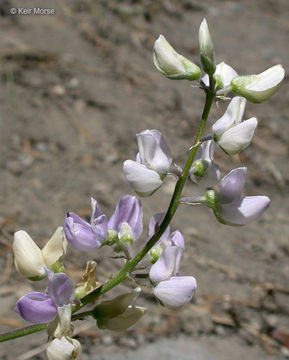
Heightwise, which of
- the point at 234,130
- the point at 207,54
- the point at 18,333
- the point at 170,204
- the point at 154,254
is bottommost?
the point at 18,333

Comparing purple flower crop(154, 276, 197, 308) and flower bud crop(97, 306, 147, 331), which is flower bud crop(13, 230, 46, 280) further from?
purple flower crop(154, 276, 197, 308)

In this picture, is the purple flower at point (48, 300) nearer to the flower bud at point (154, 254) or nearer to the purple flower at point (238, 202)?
the flower bud at point (154, 254)

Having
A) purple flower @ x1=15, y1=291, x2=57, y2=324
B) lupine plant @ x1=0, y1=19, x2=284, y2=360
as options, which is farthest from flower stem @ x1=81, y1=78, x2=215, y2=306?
purple flower @ x1=15, y1=291, x2=57, y2=324

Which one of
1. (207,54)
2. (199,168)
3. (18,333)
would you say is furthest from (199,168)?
(18,333)

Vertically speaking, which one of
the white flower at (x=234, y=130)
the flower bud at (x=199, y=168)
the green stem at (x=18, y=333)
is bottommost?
the green stem at (x=18, y=333)

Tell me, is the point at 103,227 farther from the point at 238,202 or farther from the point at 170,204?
the point at 238,202

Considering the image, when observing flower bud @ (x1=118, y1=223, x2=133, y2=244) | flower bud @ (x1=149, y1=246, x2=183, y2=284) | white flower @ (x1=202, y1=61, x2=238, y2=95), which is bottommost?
flower bud @ (x1=118, y1=223, x2=133, y2=244)

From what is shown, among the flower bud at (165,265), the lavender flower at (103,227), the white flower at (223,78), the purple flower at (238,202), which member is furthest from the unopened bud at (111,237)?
the white flower at (223,78)
